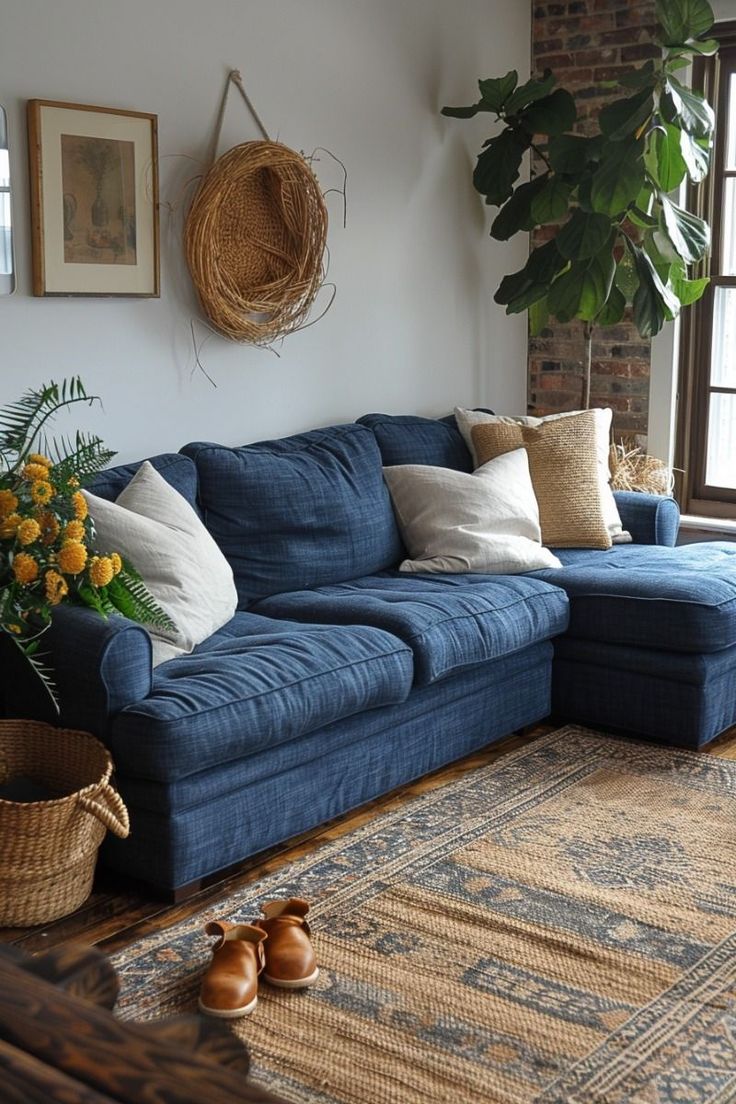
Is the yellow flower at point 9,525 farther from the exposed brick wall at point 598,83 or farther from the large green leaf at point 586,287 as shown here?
the exposed brick wall at point 598,83

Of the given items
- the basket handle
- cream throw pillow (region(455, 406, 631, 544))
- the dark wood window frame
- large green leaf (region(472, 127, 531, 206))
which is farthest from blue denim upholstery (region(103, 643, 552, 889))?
large green leaf (region(472, 127, 531, 206))

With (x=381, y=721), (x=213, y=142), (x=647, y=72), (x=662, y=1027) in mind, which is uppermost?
(x=647, y=72)

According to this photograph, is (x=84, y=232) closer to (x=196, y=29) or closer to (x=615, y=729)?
→ (x=196, y=29)

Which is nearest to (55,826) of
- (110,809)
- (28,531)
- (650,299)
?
(110,809)

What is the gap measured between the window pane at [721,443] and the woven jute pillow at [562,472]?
36.2 inches

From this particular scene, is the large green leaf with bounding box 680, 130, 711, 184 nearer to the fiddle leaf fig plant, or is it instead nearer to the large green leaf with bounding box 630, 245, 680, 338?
the fiddle leaf fig plant

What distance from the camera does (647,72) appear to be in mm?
4809

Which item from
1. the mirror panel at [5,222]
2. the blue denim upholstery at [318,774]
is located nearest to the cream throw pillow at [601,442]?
the blue denim upholstery at [318,774]

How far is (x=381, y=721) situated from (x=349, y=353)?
1.89 meters

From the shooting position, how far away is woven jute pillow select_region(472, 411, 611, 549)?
4723 mm

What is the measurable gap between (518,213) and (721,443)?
50.7 inches

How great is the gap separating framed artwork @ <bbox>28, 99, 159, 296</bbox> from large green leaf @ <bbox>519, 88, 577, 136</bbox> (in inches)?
68.4

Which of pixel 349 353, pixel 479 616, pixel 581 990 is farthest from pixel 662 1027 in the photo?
pixel 349 353

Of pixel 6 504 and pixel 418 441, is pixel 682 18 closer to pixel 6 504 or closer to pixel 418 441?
pixel 418 441
